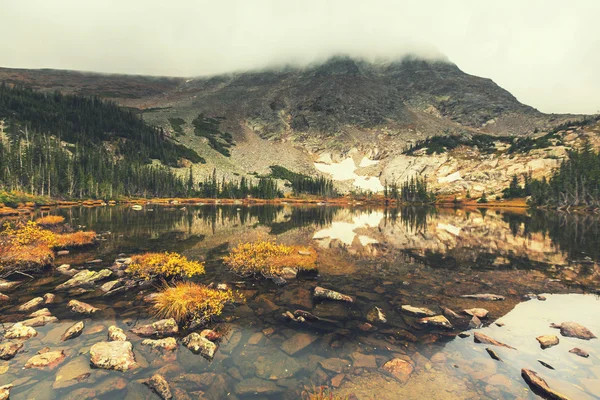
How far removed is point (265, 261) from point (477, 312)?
12.8 meters

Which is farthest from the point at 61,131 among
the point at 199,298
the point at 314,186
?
the point at 199,298

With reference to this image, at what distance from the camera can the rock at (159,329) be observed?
1084 cm

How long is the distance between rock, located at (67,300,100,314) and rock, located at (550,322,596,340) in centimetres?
2127

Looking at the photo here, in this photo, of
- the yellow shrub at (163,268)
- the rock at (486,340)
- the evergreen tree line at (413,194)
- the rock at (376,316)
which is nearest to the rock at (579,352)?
the rock at (486,340)

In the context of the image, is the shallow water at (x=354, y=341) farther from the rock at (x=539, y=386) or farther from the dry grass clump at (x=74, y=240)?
the dry grass clump at (x=74, y=240)

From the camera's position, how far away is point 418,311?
13.8m

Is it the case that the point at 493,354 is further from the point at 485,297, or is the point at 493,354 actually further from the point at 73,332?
the point at 73,332

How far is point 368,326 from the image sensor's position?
12219mm

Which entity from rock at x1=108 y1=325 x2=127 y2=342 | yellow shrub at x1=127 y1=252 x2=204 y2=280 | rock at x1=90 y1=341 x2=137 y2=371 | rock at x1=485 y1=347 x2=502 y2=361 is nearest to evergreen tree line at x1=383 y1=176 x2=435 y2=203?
rock at x1=485 y1=347 x2=502 y2=361

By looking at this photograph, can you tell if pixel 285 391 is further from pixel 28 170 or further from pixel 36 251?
pixel 28 170

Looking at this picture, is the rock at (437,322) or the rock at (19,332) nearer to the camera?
the rock at (19,332)

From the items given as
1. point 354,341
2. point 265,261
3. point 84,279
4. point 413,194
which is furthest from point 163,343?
point 413,194

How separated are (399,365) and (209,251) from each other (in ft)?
70.4

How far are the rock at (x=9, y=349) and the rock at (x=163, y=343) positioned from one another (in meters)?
3.86
